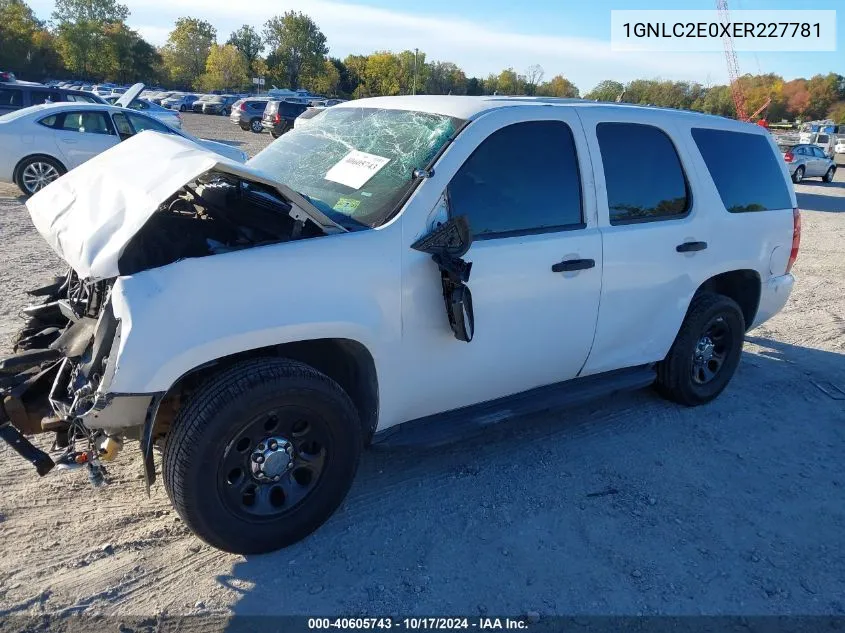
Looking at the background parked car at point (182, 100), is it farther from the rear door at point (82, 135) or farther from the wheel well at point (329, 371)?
the wheel well at point (329, 371)

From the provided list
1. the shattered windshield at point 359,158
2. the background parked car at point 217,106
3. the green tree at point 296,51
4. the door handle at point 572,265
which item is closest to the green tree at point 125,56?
the green tree at point 296,51

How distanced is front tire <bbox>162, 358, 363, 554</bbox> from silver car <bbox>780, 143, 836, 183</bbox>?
26222mm

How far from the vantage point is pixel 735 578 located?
3092mm

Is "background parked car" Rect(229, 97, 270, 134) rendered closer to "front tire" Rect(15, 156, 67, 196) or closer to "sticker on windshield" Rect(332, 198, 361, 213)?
"front tire" Rect(15, 156, 67, 196)

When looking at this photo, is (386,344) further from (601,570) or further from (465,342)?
(601,570)

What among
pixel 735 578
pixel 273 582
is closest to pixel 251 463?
pixel 273 582

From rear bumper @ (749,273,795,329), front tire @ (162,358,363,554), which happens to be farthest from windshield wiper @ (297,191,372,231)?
rear bumper @ (749,273,795,329)

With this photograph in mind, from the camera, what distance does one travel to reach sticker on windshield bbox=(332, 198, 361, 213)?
3317 millimetres

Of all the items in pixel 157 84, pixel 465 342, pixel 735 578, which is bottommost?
pixel 735 578

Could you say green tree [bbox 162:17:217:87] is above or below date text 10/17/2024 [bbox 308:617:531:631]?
above

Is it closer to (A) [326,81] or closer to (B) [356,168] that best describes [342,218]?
(B) [356,168]

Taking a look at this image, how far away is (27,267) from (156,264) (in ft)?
17.2

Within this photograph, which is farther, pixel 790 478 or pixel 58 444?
pixel 790 478

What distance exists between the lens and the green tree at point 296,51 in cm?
9406
